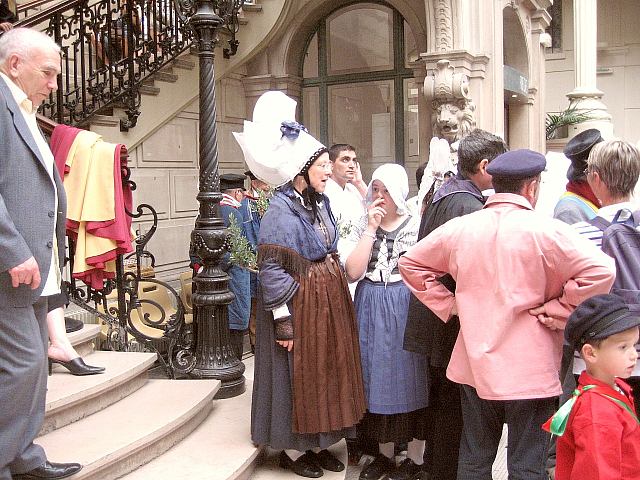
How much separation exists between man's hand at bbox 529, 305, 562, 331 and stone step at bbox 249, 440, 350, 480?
1.69 m

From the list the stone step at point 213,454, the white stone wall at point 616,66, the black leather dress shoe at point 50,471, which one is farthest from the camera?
the white stone wall at point 616,66

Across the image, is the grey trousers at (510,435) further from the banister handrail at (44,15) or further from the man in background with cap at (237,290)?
the banister handrail at (44,15)

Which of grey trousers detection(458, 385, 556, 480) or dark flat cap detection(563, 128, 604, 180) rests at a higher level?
dark flat cap detection(563, 128, 604, 180)

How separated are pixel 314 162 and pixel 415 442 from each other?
175cm

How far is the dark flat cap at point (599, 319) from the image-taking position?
2.41 m

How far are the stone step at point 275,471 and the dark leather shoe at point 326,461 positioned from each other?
26 millimetres

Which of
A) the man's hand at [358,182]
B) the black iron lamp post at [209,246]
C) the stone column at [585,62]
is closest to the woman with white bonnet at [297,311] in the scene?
the black iron lamp post at [209,246]

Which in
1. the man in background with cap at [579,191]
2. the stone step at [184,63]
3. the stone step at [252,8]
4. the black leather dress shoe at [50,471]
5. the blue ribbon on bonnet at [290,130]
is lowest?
the black leather dress shoe at [50,471]

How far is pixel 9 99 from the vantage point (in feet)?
9.19

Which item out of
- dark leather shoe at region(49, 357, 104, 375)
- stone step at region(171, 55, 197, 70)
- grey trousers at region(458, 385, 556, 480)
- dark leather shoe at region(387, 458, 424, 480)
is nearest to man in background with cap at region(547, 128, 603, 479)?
grey trousers at region(458, 385, 556, 480)

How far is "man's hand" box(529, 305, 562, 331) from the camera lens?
2.78 metres

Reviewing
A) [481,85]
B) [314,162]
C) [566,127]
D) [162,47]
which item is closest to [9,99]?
[314,162]

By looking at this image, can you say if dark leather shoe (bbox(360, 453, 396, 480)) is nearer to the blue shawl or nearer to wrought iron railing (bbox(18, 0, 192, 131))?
the blue shawl

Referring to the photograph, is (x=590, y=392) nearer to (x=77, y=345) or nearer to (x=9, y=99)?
(x=9, y=99)
